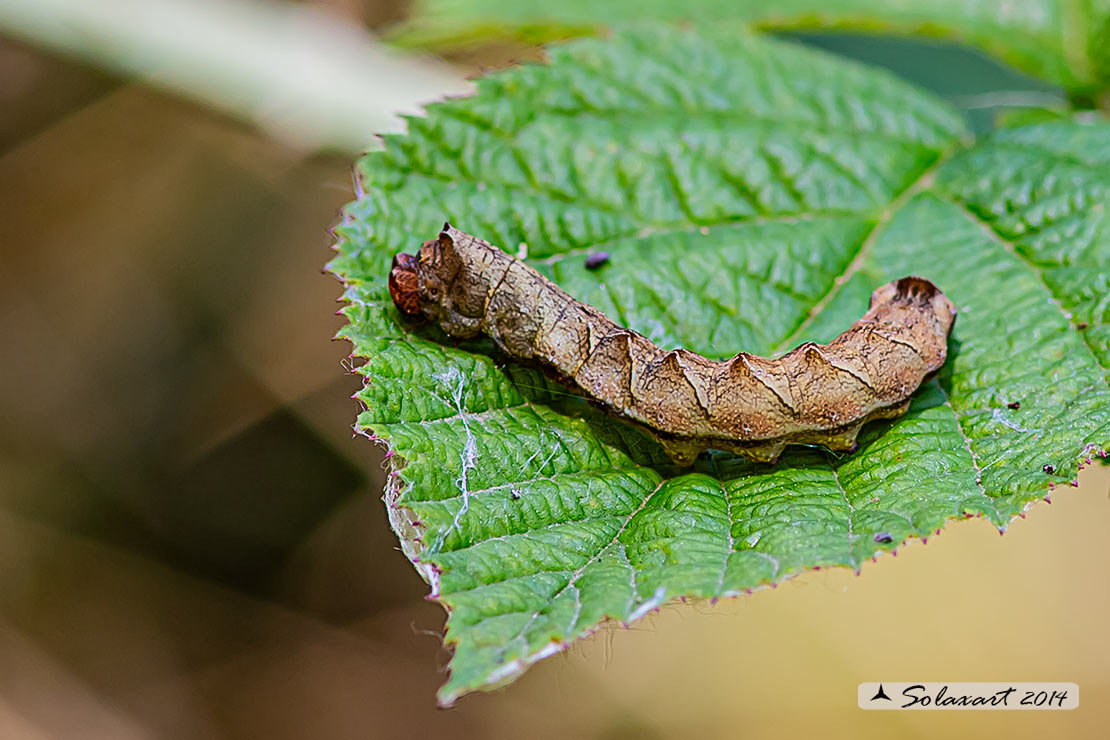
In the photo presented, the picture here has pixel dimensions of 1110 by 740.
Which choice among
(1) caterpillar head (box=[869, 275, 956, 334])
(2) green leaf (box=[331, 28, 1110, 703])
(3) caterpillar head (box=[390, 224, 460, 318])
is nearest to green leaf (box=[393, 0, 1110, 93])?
(2) green leaf (box=[331, 28, 1110, 703])

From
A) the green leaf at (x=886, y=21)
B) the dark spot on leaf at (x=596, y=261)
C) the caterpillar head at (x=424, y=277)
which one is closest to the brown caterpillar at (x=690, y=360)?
the caterpillar head at (x=424, y=277)

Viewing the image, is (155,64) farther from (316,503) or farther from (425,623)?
(425,623)

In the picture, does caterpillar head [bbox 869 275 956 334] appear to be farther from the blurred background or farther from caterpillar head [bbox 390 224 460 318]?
the blurred background

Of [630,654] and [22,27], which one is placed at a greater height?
[22,27]

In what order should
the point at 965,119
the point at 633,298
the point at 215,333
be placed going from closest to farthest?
1. the point at 633,298
2. the point at 965,119
3. the point at 215,333

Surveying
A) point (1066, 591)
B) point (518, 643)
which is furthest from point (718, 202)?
point (1066, 591)

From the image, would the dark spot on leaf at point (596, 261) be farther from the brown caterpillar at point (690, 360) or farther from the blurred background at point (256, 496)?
the blurred background at point (256, 496)
